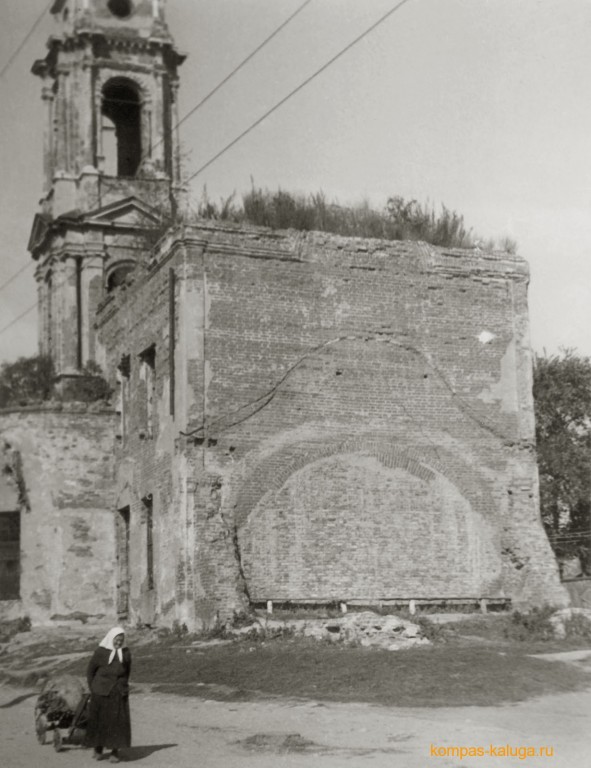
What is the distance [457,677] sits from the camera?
1329 centimetres

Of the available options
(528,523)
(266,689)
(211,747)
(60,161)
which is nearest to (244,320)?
(528,523)

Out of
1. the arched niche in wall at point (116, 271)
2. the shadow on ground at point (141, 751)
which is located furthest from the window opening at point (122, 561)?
the shadow on ground at point (141, 751)

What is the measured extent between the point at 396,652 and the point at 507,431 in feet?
22.6

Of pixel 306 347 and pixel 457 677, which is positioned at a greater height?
pixel 306 347

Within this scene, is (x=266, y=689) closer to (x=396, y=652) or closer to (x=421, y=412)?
(x=396, y=652)

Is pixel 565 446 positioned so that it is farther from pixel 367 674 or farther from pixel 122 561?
pixel 367 674

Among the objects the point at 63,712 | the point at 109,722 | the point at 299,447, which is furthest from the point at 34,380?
the point at 109,722

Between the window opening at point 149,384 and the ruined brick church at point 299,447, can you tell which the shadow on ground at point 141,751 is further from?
the window opening at point 149,384

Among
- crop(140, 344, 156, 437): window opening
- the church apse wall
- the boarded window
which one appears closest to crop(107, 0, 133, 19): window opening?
the church apse wall

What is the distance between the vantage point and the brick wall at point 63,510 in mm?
23094

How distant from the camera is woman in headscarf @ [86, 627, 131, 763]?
10188mm

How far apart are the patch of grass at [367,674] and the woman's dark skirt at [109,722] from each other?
124 inches

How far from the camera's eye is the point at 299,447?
64.7 feet

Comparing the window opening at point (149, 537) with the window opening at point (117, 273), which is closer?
the window opening at point (149, 537)
